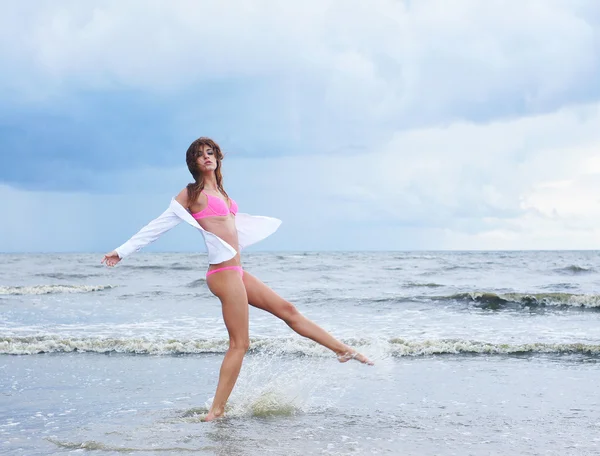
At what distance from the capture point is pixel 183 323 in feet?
43.8

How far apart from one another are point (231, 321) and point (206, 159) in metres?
1.40

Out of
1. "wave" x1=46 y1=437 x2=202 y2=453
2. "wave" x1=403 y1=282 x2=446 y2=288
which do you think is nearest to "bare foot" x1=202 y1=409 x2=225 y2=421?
"wave" x1=46 y1=437 x2=202 y2=453

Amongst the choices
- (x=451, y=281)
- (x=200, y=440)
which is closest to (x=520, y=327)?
(x=200, y=440)

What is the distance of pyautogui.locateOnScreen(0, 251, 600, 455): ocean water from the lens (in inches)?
199

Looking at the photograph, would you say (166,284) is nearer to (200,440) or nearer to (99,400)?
(99,400)

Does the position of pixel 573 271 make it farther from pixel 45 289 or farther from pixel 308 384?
pixel 308 384

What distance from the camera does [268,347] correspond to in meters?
10.2

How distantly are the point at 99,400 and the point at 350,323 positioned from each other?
787 cm

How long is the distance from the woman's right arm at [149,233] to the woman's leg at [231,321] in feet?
1.87

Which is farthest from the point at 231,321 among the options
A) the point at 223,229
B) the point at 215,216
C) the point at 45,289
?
the point at 45,289

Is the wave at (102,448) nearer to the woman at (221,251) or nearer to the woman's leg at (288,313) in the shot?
the woman at (221,251)

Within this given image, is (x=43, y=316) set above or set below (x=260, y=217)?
below

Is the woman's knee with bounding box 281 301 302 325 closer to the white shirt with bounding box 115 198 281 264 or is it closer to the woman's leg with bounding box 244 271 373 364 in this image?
the woman's leg with bounding box 244 271 373 364

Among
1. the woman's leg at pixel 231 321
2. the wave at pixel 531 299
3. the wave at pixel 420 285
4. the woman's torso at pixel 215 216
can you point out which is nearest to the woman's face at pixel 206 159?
the woman's torso at pixel 215 216
